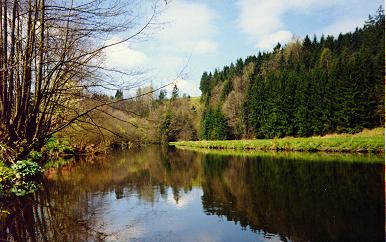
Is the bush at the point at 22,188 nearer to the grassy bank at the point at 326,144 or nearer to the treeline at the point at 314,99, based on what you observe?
the grassy bank at the point at 326,144

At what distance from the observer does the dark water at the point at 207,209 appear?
305 inches

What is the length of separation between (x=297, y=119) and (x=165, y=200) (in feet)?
121

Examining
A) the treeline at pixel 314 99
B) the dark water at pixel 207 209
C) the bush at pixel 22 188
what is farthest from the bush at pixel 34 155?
the treeline at pixel 314 99

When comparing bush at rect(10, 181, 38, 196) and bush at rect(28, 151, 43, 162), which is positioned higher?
bush at rect(28, 151, 43, 162)

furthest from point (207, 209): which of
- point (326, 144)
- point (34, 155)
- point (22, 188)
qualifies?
point (326, 144)

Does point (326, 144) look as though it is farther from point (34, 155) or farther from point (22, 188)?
point (22, 188)

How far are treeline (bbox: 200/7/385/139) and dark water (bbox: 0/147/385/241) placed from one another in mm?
25460

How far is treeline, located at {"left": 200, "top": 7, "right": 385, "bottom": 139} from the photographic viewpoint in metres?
39.7

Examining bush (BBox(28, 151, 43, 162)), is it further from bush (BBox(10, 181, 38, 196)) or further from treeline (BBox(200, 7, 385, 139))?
treeline (BBox(200, 7, 385, 139))

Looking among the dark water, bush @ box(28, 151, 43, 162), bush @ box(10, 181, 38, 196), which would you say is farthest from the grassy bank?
bush @ box(10, 181, 38, 196)

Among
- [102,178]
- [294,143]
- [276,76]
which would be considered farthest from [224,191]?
[276,76]

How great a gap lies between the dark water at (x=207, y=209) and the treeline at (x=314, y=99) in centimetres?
2546

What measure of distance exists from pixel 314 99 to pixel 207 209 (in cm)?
3706

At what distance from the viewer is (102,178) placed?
17.4 m
